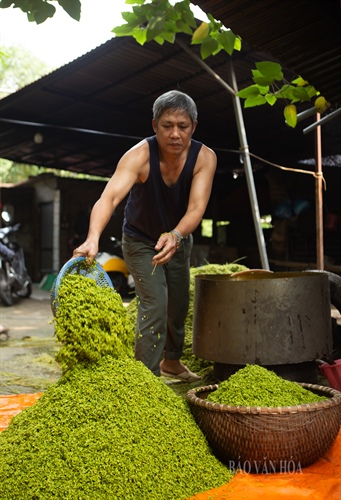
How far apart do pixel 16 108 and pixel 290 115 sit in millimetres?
6996

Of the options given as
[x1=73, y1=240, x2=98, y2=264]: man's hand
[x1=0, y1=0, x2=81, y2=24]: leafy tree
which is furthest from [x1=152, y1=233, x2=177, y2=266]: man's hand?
[x1=0, y1=0, x2=81, y2=24]: leafy tree

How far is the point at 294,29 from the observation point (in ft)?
6.26

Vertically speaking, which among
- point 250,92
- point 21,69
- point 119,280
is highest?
point 21,69

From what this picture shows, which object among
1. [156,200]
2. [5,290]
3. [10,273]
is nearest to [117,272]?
[10,273]

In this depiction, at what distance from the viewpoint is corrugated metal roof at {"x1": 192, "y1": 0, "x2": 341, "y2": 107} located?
176 centimetres

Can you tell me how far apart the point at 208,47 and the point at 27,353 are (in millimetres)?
3347

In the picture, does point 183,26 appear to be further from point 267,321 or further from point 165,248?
point 267,321

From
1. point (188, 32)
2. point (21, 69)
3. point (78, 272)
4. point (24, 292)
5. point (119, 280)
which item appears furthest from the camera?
point (21, 69)

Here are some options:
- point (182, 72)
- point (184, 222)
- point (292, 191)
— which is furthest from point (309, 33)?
point (292, 191)

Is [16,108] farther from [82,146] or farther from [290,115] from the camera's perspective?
[290,115]

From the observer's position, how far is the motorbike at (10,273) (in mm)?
9422

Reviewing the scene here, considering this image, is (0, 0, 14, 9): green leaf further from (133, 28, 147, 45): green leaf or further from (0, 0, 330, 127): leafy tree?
(133, 28, 147, 45): green leaf

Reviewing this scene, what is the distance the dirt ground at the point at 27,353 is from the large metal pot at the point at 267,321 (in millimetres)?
1000

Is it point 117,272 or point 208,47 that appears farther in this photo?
point 117,272
